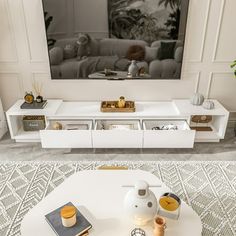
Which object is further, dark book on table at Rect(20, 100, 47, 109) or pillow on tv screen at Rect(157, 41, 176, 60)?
dark book on table at Rect(20, 100, 47, 109)

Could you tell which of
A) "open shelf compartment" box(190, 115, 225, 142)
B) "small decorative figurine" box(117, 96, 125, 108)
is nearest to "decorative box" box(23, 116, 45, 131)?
"small decorative figurine" box(117, 96, 125, 108)

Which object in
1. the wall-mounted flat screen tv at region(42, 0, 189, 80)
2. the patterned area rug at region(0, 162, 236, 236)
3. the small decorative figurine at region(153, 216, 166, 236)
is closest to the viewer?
the small decorative figurine at region(153, 216, 166, 236)

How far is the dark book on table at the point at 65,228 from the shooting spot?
1.54 m

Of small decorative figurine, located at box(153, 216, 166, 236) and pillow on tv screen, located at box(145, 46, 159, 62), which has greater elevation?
pillow on tv screen, located at box(145, 46, 159, 62)

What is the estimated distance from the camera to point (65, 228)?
1.56 m

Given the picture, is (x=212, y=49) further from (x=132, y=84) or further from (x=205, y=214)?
(x=205, y=214)

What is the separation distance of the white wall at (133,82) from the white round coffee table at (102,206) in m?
1.60

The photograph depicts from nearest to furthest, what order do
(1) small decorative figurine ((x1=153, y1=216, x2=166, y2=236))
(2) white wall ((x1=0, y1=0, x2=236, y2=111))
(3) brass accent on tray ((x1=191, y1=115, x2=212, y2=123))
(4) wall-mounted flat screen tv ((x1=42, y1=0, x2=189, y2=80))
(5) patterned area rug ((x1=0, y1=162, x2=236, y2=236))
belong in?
(1) small decorative figurine ((x1=153, y1=216, x2=166, y2=236))
(5) patterned area rug ((x1=0, y1=162, x2=236, y2=236))
(4) wall-mounted flat screen tv ((x1=42, y1=0, x2=189, y2=80))
(2) white wall ((x1=0, y1=0, x2=236, y2=111))
(3) brass accent on tray ((x1=191, y1=115, x2=212, y2=123))

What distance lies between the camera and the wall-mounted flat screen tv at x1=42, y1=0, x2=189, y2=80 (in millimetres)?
2836

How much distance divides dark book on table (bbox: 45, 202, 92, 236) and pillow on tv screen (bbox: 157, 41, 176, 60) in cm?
212

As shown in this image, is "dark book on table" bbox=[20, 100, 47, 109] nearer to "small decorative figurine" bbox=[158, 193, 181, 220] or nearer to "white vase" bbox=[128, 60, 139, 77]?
"white vase" bbox=[128, 60, 139, 77]

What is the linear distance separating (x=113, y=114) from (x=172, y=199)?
1569 mm

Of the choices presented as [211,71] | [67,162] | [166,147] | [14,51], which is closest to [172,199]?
[166,147]

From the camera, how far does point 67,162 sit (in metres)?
2.93
